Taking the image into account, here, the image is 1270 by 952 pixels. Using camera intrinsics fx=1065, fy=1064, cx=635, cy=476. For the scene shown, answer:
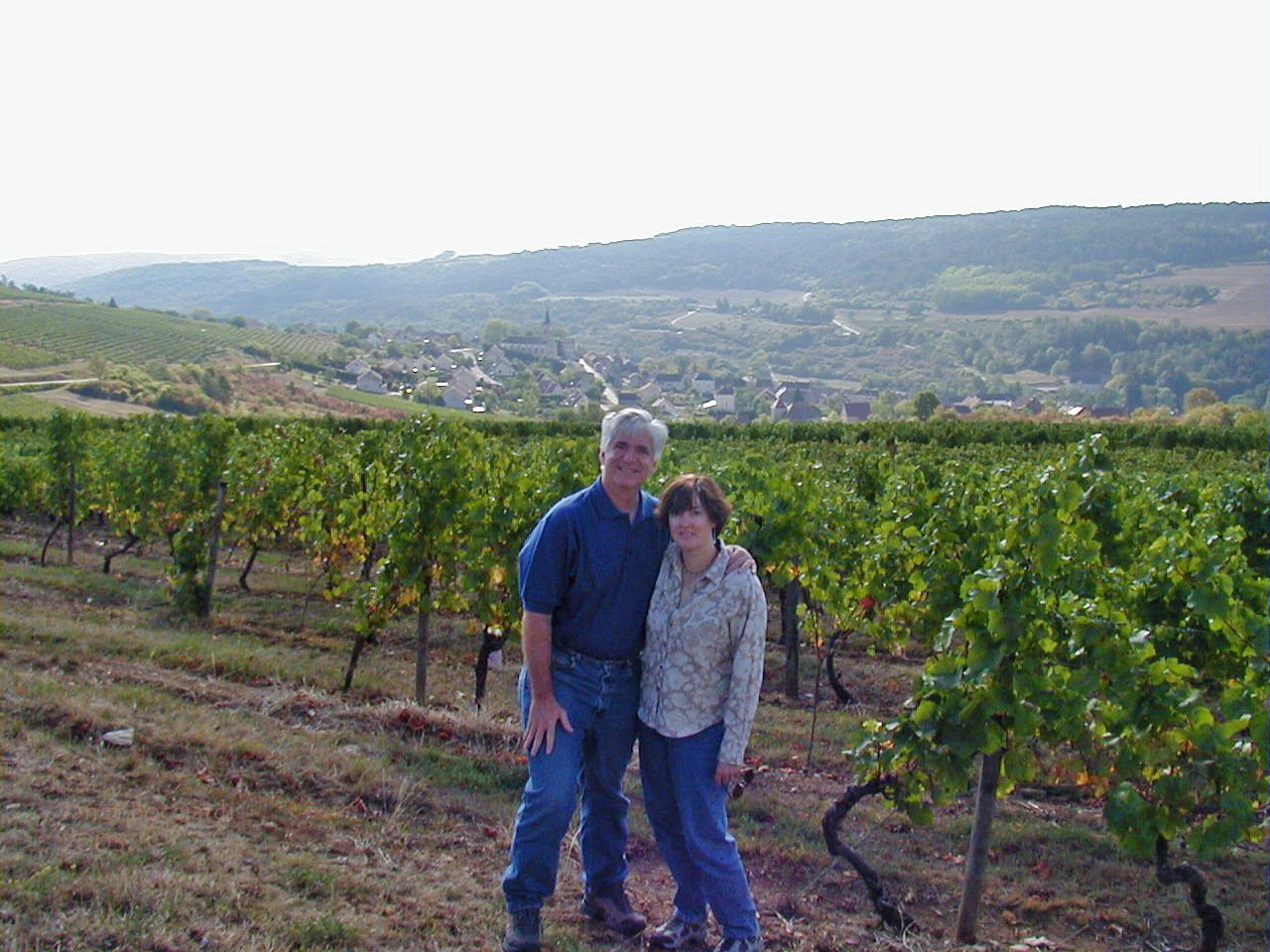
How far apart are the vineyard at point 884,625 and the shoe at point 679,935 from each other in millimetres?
484

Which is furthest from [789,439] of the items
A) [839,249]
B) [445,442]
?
[839,249]

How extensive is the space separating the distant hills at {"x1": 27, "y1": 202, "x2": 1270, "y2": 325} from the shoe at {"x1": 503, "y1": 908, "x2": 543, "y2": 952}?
11102cm

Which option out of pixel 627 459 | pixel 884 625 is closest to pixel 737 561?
pixel 627 459

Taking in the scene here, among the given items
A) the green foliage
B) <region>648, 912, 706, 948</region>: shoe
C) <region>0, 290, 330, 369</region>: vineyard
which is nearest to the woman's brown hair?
the green foliage

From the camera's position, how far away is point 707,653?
3771 mm

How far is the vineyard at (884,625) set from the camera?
4.30 metres

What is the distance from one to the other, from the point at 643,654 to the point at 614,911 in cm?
106

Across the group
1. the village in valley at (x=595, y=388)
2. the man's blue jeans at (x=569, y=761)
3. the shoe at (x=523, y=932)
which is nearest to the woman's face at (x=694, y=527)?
the man's blue jeans at (x=569, y=761)

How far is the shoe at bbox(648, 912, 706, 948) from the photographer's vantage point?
157 inches

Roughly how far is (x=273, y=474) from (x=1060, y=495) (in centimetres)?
1138

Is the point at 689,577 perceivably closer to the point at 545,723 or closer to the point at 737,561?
the point at 737,561

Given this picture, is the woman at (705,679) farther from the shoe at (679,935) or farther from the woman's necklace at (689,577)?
the shoe at (679,935)

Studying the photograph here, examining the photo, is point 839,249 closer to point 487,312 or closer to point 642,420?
point 487,312

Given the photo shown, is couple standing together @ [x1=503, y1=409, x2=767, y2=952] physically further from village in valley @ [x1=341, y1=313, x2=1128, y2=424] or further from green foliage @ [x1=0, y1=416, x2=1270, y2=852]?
village in valley @ [x1=341, y1=313, x2=1128, y2=424]
